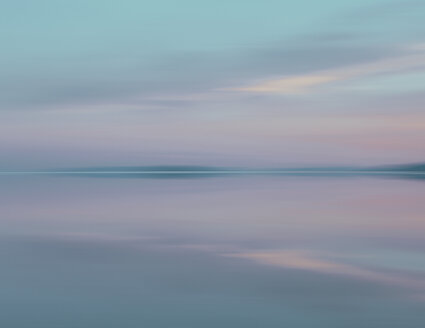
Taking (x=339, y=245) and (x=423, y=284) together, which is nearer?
(x=423, y=284)

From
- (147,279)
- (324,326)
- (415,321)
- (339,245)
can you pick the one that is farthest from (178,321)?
(339,245)

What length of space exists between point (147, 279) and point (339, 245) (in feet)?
7.61

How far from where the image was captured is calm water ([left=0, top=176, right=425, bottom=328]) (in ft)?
10.8

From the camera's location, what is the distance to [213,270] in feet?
15.0

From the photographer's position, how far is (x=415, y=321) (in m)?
3.19

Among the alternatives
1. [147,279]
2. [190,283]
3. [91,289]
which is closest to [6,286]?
[91,289]

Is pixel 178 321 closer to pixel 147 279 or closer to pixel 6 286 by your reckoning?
pixel 147 279

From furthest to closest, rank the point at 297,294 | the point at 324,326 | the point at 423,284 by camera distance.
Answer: the point at 423,284
the point at 297,294
the point at 324,326

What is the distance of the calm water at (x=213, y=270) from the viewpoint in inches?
130

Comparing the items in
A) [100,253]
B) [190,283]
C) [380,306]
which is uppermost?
[100,253]

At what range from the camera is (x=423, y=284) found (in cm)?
402

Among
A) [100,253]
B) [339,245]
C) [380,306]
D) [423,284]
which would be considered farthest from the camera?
[339,245]

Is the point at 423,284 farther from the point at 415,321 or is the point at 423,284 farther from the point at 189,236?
the point at 189,236

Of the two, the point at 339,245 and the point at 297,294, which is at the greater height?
the point at 339,245
